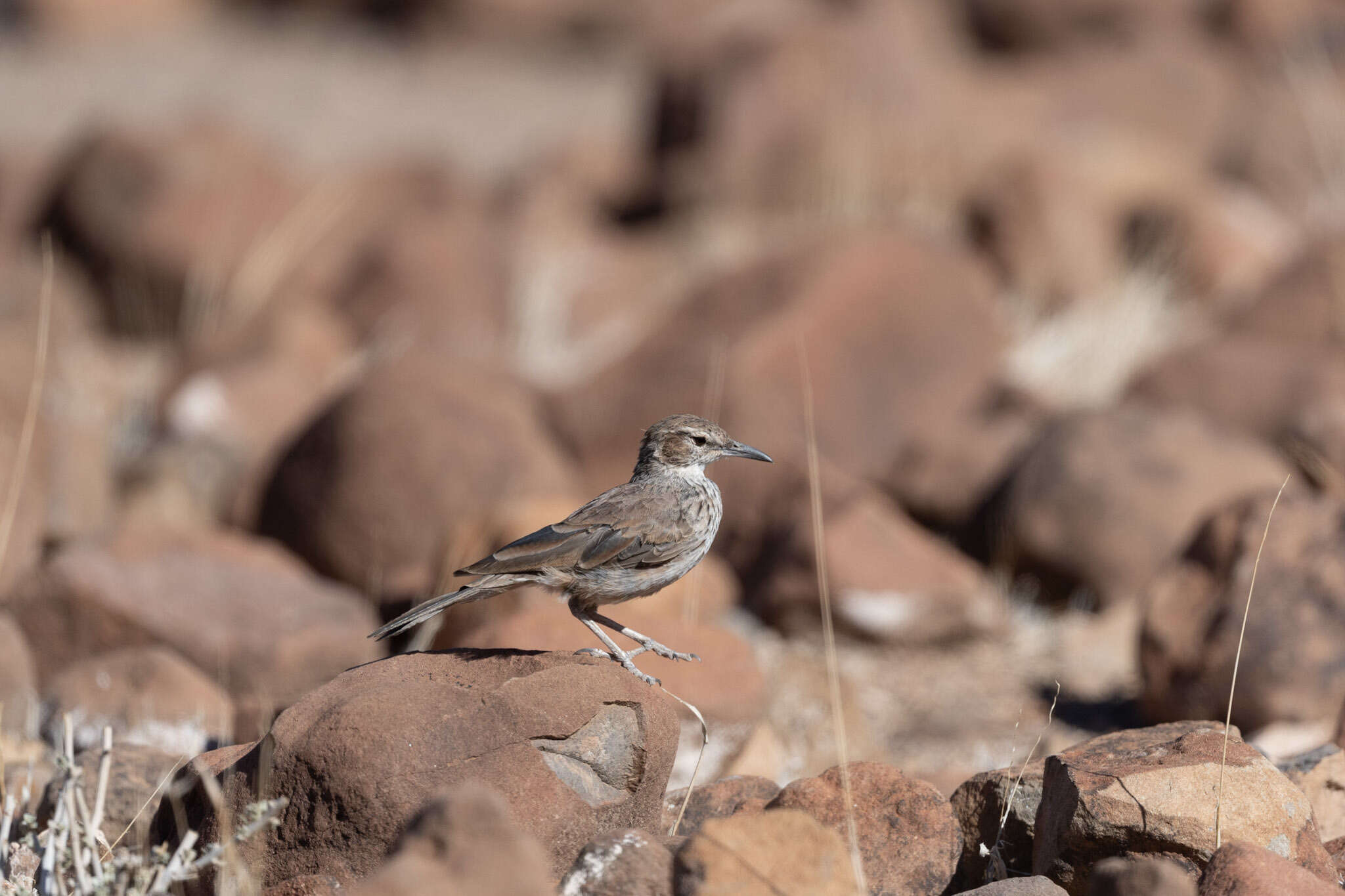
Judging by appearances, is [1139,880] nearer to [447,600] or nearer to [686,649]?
[447,600]

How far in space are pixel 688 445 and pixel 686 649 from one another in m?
1.25

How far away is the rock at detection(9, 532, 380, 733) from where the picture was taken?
6805 mm

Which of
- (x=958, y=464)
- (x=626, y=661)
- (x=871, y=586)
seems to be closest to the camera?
(x=626, y=661)

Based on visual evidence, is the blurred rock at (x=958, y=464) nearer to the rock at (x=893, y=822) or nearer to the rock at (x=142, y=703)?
the rock at (x=142, y=703)

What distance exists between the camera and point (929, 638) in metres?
8.59

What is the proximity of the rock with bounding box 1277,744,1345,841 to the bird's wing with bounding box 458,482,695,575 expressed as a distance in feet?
7.21

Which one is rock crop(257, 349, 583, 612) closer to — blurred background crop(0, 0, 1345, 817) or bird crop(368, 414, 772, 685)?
blurred background crop(0, 0, 1345, 817)

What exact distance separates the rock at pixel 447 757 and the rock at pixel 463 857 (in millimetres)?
814

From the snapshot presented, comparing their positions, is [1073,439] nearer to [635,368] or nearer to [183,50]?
[635,368]

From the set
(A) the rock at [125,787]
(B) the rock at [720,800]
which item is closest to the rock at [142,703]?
(A) the rock at [125,787]

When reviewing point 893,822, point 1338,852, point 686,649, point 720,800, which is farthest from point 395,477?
point 1338,852

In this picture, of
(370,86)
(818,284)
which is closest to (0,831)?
(818,284)

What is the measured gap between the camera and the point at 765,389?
32.0ft

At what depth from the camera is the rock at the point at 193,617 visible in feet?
22.3
